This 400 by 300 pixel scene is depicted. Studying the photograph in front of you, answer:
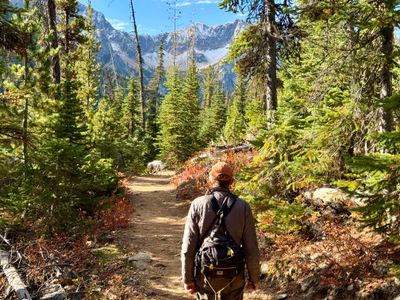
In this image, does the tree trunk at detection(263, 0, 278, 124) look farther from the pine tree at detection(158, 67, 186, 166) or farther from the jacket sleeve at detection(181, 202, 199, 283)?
the pine tree at detection(158, 67, 186, 166)

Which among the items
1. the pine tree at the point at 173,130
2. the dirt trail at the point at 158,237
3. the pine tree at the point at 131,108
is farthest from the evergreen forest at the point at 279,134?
the pine tree at the point at 131,108

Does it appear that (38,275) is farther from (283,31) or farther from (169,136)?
(169,136)

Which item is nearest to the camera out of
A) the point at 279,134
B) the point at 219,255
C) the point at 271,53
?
the point at 219,255

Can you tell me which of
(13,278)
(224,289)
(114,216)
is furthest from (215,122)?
(224,289)

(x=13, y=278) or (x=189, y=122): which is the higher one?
(x=189, y=122)

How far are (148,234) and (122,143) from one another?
18.0m

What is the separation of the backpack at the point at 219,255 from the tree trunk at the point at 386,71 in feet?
14.7

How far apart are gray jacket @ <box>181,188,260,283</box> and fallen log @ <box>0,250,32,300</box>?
3997 mm

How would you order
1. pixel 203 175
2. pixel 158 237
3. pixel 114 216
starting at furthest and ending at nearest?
pixel 203 175, pixel 114 216, pixel 158 237

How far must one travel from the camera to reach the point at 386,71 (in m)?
7.95

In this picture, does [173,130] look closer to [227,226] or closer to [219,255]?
[227,226]

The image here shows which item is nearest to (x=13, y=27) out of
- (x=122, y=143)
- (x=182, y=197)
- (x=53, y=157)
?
(x=53, y=157)

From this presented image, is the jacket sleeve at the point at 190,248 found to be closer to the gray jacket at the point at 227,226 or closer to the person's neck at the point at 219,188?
the gray jacket at the point at 227,226

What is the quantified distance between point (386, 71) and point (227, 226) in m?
5.20
